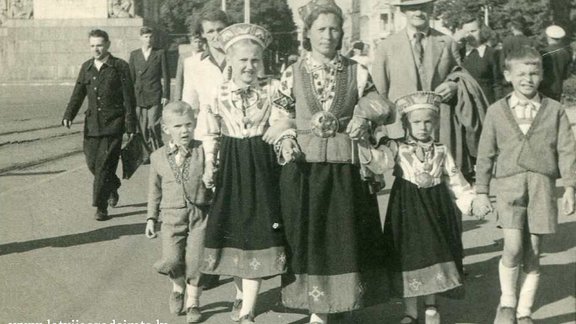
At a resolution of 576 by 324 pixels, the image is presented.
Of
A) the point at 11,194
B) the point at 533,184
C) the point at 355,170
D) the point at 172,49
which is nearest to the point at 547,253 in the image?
the point at 533,184

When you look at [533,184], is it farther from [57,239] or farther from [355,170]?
[57,239]

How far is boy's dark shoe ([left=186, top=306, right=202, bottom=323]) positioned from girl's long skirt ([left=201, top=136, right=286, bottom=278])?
377 millimetres

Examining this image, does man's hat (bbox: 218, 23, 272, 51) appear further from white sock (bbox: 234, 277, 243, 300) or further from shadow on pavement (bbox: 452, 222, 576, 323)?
shadow on pavement (bbox: 452, 222, 576, 323)

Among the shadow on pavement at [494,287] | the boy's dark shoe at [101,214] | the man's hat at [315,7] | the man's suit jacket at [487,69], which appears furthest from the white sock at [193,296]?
the man's suit jacket at [487,69]

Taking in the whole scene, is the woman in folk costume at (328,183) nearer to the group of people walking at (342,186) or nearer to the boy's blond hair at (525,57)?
the group of people walking at (342,186)

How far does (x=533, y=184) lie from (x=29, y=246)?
4645mm

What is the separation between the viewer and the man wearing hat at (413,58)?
662 centimetres

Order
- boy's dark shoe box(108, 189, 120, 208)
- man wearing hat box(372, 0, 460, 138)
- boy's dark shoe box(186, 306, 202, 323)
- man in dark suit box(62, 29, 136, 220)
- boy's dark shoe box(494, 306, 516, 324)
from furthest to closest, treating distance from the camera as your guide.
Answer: boy's dark shoe box(108, 189, 120, 208)
man in dark suit box(62, 29, 136, 220)
man wearing hat box(372, 0, 460, 138)
boy's dark shoe box(186, 306, 202, 323)
boy's dark shoe box(494, 306, 516, 324)

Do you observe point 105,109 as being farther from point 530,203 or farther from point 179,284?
point 530,203

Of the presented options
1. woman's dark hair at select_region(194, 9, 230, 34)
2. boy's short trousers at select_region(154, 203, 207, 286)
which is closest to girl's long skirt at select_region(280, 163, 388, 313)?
boy's short trousers at select_region(154, 203, 207, 286)

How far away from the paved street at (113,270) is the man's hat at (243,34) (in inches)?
70.9

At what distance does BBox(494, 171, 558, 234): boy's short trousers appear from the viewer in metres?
5.32

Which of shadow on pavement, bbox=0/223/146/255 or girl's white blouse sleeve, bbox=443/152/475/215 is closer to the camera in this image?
girl's white blouse sleeve, bbox=443/152/475/215

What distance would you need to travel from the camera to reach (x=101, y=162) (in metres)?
9.71
